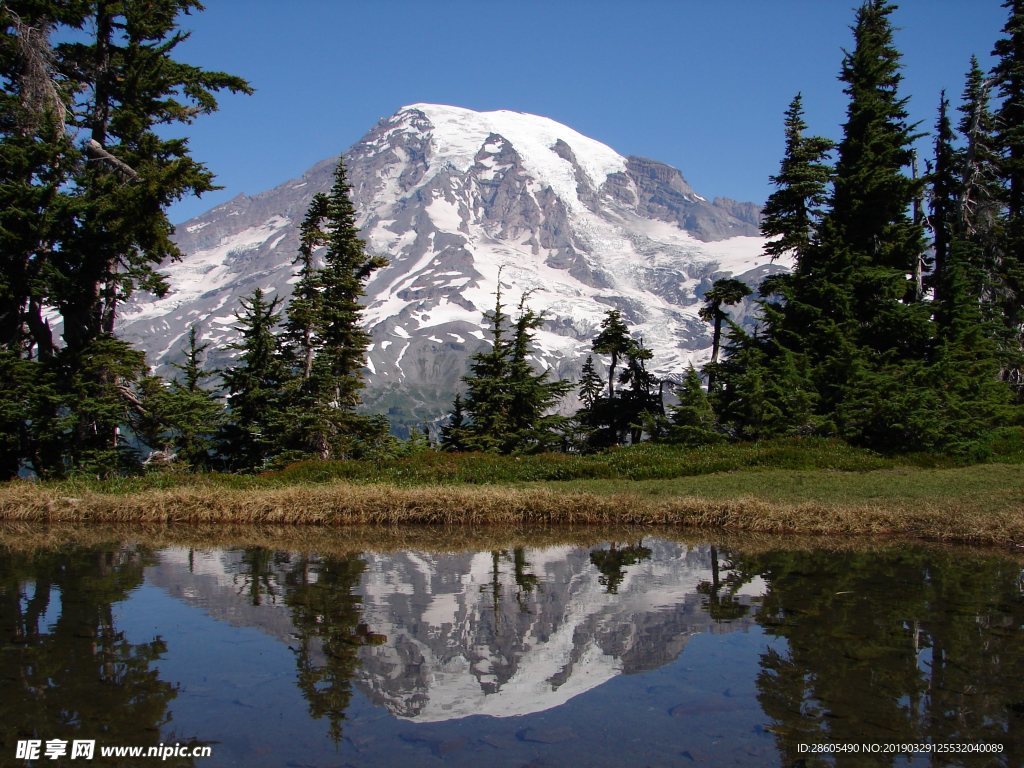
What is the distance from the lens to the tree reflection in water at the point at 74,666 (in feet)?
30.1

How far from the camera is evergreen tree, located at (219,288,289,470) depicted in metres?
41.8

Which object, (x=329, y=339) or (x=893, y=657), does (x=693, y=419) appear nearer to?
(x=329, y=339)

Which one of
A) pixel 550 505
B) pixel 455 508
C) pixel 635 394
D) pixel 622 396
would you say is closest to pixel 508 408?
pixel 635 394

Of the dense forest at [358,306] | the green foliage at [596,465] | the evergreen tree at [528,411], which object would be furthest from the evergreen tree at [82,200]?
the evergreen tree at [528,411]

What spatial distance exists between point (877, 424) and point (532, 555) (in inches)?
879

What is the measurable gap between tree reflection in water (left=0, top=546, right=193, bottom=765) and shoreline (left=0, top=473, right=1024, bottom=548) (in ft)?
28.7

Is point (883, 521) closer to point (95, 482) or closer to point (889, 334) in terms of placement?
point (889, 334)

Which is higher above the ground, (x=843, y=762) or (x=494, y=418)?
(x=494, y=418)

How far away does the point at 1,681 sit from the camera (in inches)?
410

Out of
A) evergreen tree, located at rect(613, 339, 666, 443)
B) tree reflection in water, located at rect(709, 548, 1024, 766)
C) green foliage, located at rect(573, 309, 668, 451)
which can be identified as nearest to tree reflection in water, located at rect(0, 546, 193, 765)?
tree reflection in water, located at rect(709, 548, 1024, 766)

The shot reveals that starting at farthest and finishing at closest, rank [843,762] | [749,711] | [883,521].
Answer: [883,521] → [749,711] → [843,762]

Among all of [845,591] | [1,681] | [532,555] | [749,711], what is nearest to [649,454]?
[532,555]

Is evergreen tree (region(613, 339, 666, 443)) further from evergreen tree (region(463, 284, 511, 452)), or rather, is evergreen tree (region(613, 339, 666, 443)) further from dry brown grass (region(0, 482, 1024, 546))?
dry brown grass (region(0, 482, 1024, 546))

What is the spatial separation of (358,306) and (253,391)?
7.24 metres
